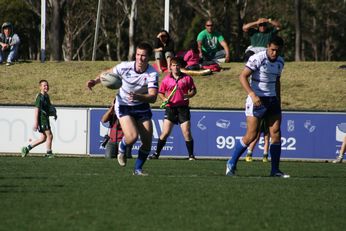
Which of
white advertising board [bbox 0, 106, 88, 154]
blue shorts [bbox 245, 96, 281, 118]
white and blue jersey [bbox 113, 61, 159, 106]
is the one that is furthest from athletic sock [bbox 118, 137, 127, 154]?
white advertising board [bbox 0, 106, 88, 154]

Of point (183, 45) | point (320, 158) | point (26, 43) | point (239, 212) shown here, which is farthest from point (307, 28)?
point (239, 212)

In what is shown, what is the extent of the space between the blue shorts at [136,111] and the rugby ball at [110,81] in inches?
19.3

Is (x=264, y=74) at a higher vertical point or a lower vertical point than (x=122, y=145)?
higher

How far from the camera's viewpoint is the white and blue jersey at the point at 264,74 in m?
14.6

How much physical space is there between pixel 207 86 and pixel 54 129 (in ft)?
27.2

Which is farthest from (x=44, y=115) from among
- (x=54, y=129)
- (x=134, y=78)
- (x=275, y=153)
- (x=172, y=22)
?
(x=172, y=22)

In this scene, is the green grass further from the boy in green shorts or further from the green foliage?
the green foliage

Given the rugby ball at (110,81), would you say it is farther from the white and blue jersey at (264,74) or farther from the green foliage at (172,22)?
the green foliage at (172,22)

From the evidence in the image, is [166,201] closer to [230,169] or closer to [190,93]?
[230,169]

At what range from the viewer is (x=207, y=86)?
Result: 31.1 metres

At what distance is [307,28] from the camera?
70.3 meters

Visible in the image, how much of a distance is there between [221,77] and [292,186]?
63.7 ft

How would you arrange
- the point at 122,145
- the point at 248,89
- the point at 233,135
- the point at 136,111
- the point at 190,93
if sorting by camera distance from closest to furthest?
1. the point at 248,89
2. the point at 136,111
3. the point at 122,145
4. the point at 190,93
5. the point at 233,135

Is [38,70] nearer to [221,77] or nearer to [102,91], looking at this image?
[102,91]
